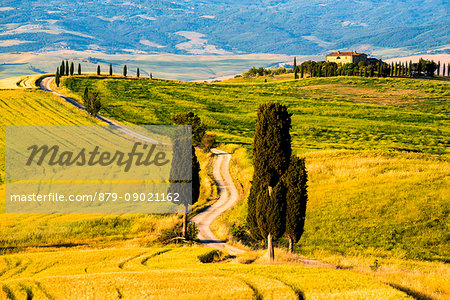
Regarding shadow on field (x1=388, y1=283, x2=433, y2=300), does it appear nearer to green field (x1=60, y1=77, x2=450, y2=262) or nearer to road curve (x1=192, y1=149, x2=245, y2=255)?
green field (x1=60, y1=77, x2=450, y2=262)

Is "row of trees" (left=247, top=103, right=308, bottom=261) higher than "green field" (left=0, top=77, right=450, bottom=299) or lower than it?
higher

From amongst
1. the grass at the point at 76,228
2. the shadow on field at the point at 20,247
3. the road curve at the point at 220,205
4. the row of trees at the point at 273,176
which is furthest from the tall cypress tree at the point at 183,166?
the row of trees at the point at 273,176

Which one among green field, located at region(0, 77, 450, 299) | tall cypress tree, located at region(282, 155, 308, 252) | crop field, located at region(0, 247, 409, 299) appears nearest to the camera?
crop field, located at region(0, 247, 409, 299)

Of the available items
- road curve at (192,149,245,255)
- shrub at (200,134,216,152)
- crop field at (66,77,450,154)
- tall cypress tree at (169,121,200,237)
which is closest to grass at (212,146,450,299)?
road curve at (192,149,245,255)

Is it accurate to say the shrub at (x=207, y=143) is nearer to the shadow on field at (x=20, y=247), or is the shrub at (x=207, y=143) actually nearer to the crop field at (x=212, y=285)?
the shadow on field at (x=20, y=247)

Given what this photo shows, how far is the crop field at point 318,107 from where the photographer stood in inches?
3784

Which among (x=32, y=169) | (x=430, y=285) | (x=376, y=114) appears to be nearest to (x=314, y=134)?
(x=376, y=114)

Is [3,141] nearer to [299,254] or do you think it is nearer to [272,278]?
[299,254]

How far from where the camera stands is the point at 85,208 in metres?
54.7

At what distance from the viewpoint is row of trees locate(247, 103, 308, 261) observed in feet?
111

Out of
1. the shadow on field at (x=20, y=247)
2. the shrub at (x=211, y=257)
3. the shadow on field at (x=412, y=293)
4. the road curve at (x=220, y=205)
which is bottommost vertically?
the shadow on field at (x=20, y=247)

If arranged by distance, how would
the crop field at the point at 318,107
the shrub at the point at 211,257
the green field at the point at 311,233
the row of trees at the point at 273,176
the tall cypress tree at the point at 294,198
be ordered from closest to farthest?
the green field at the point at 311,233, the shrub at the point at 211,257, the row of trees at the point at 273,176, the tall cypress tree at the point at 294,198, the crop field at the point at 318,107

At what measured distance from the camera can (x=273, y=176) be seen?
34.3 meters

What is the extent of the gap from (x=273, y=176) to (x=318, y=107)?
10746cm
